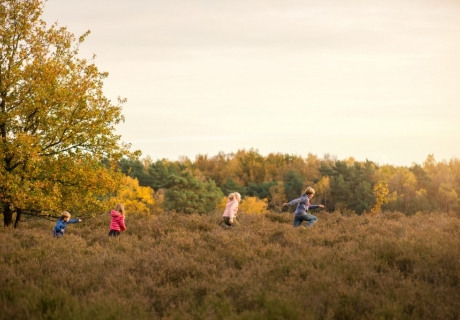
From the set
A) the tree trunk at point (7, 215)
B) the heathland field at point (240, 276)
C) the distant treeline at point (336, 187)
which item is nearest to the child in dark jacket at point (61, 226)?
the heathland field at point (240, 276)

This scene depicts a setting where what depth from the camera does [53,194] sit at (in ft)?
54.7

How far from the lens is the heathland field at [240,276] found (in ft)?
23.2

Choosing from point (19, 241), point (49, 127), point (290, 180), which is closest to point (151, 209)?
point (290, 180)

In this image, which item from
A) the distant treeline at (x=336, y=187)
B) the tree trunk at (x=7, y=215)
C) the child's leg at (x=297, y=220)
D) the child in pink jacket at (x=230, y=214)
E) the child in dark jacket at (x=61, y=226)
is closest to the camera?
the child in dark jacket at (x=61, y=226)

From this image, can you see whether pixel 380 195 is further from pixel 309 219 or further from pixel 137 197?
pixel 137 197

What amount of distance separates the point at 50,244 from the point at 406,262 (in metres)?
7.64

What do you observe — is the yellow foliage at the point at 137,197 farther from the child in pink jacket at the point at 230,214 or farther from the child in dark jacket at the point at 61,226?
the child in dark jacket at the point at 61,226

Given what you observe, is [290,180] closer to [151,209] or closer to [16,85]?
[151,209]

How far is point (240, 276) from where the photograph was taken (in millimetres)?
8367

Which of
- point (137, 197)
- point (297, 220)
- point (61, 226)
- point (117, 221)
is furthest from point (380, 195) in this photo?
point (137, 197)

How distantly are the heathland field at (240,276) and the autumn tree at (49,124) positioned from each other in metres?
3.99

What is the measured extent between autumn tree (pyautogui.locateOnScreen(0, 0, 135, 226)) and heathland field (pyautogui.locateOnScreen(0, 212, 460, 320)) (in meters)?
3.99

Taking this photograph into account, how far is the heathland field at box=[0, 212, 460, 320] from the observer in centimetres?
706

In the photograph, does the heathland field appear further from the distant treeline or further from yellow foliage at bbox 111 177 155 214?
yellow foliage at bbox 111 177 155 214
